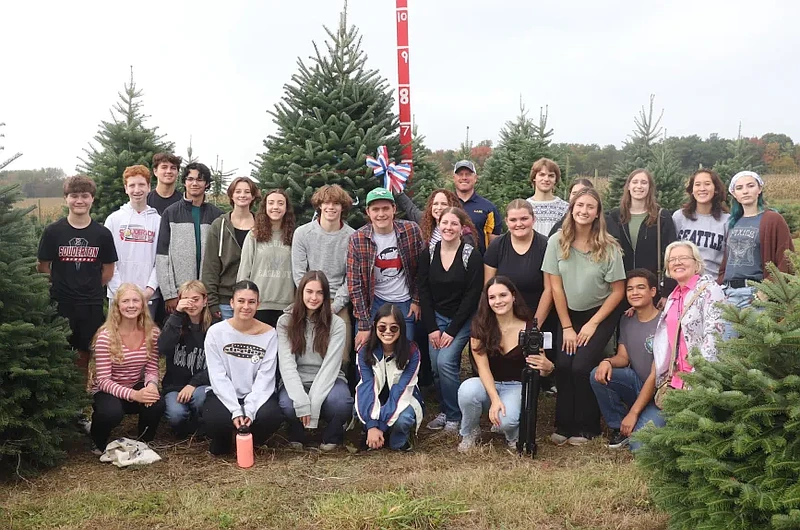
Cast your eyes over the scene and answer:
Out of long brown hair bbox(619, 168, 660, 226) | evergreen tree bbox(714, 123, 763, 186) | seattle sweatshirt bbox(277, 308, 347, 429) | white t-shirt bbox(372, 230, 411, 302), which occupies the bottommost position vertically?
seattle sweatshirt bbox(277, 308, 347, 429)

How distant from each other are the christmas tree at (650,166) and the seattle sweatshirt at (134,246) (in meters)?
7.58

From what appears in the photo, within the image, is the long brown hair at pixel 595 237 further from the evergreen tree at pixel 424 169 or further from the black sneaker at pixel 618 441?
the evergreen tree at pixel 424 169

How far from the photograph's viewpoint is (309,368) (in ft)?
19.7

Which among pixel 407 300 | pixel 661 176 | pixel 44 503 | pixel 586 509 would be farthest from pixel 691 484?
pixel 661 176

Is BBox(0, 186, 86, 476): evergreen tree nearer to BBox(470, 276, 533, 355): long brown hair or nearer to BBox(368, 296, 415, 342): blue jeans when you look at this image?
BBox(368, 296, 415, 342): blue jeans

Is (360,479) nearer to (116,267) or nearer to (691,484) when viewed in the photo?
(691,484)

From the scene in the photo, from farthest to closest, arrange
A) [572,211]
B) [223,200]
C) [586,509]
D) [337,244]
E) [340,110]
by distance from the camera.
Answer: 1. [223,200]
2. [340,110]
3. [337,244]
4. [572,211]
5. [586,509]

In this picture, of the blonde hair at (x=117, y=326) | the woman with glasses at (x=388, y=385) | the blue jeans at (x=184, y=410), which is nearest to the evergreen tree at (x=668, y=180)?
the woman with glasses at (x=388, y=385)

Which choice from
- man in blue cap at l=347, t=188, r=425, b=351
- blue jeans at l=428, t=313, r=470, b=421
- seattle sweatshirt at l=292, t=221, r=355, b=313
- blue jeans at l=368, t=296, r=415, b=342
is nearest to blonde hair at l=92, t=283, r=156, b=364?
seattle sweatshirt at l=292, t=221, r=355, b=313

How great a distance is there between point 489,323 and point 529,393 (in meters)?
0.68

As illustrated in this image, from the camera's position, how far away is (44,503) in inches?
182

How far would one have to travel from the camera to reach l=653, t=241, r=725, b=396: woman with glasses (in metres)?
5.08

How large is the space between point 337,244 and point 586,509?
10.2 feet

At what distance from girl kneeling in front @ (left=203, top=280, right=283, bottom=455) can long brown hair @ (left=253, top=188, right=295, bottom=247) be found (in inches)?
24.9
